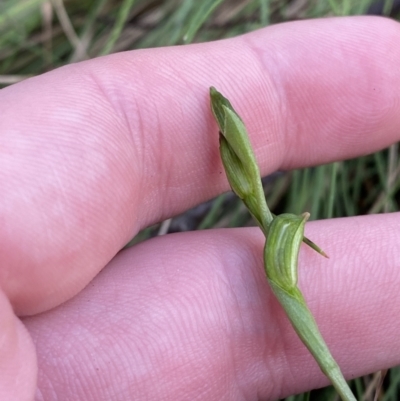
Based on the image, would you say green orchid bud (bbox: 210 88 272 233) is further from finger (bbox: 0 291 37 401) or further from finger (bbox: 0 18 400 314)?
finger (bbox: 0 291 37 401)

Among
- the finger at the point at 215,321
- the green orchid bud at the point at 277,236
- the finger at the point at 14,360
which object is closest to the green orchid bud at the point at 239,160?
the green orchid bud at the point at 277,236

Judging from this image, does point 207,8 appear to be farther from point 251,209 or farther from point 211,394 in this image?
point 211,394

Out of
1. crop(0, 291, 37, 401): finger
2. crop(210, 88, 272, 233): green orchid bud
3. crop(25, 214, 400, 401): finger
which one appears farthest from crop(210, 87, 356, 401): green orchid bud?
crop(0, 291, 37, 401): finger

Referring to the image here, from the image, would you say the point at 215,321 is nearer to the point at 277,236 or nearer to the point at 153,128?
the point at 277,236

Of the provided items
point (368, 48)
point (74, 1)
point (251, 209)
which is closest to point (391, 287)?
point (251, 209)

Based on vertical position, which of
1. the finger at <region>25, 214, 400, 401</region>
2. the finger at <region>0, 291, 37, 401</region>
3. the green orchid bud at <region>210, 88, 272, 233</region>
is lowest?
the finger at <region>25, 214, 400, 401</region>

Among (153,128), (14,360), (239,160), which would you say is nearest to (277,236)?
(239,160)

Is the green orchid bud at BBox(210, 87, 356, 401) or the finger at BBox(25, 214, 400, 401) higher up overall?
the green orchid bud at BBox(210, 87, 356, 401)

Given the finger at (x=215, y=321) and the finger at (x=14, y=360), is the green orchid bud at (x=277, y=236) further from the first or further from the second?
the finger at (x=14, y=360)
